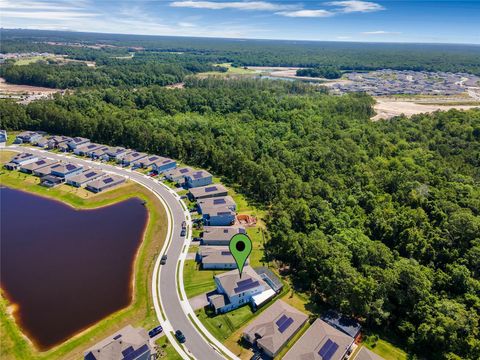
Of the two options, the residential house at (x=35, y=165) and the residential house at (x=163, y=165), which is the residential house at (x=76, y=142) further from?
the residential house at (x=163, y=165)

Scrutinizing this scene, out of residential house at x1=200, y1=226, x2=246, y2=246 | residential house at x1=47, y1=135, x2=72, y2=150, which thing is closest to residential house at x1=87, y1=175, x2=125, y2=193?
residential house at x1=47, y1=135, x2=72, y2=150

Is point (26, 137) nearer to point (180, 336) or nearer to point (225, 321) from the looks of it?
point (180, 336)

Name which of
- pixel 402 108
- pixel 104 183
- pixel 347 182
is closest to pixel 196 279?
pixel 104 183

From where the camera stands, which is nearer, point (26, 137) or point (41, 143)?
point (41, 143)

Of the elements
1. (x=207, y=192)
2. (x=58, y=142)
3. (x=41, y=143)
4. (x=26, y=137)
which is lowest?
(x=207, y=192)

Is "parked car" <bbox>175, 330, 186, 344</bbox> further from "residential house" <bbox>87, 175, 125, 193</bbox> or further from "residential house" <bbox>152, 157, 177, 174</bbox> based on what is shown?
"residential house" <bbox>152, 157, 177, 174</bbox>

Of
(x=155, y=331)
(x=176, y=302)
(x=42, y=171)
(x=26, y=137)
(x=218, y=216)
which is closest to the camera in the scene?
(x=155, y=331)
